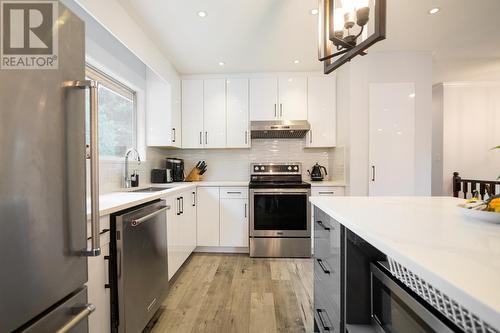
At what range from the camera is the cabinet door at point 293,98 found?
3230 millimetres

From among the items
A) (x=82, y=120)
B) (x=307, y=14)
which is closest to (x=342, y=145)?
(x=307, y=14)

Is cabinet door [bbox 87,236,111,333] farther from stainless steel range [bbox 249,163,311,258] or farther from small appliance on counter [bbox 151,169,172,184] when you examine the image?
stainless steel range [bbox 249,163,311,258]

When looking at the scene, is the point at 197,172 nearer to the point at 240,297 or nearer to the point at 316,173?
the point at 316,173

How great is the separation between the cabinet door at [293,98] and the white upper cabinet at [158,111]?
4.97 feet

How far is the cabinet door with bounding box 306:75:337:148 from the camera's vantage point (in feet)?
10.5

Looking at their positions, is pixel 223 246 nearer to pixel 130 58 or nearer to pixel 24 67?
pixel 130 58

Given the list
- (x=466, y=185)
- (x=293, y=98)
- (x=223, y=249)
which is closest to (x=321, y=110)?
(x=293, y=98)

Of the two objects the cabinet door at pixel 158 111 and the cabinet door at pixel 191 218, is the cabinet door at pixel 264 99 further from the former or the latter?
the cabinet door at pixel 191 218

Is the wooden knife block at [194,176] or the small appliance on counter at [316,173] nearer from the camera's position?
the small appliance on counter at [316,173]

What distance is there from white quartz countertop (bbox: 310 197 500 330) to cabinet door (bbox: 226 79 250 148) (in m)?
2.30

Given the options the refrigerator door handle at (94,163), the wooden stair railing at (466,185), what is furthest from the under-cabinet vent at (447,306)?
the wooden stair railing at (466,185)

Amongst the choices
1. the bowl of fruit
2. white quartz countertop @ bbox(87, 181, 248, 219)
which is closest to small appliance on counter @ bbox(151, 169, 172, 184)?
white quartz countertop @ bbox(87, 181, 248, 219)

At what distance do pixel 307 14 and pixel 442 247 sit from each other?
83.3 inches

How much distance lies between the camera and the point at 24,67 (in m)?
0.69
